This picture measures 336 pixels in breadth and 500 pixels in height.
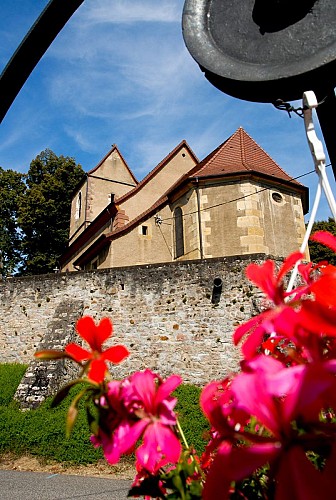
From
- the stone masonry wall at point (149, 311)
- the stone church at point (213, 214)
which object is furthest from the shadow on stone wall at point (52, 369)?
the stone church at point (213, 214)

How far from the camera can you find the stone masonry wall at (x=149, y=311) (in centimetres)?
1071

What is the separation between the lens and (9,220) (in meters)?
30.4

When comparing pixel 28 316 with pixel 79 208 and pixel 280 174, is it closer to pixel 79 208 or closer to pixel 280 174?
pixel 280 174

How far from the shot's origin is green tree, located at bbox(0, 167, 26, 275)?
30016mm

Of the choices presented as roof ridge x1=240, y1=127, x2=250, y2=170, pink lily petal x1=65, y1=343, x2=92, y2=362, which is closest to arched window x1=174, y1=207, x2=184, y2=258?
roof ridge x1=240, y1=127, x2=250, y2=170

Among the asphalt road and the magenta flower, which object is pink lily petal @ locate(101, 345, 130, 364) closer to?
the magenta flower

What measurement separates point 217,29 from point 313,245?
2597 cm

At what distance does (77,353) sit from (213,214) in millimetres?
14540

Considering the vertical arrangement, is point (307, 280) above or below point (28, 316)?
below

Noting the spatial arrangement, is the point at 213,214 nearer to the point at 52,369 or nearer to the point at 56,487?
the point at 52,369

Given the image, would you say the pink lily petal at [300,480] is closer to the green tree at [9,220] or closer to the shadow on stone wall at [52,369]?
the shadow on stone wall at [52,369]

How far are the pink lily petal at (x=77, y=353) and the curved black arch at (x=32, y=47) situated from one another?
199 cm

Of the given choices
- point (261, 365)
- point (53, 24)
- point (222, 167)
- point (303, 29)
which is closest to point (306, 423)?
point (261, 365)

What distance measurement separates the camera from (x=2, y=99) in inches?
85.8
